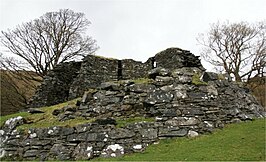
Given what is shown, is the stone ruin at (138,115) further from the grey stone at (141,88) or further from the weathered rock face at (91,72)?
the weathered rock face at (91,72)

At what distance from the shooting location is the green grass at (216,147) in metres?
8.02

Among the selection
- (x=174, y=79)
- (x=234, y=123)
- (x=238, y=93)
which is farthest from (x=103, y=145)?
(x=238, y=93)

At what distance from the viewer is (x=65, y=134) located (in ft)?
33.4

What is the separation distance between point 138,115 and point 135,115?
10 centimetres

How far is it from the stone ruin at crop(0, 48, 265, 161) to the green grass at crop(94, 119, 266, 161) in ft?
1.26

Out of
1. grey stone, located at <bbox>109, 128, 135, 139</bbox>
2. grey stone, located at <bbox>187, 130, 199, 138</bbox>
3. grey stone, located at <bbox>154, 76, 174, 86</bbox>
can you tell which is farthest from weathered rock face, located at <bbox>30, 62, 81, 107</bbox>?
grey stone, located at <bbox>187, 130, 199, 138</bbox>

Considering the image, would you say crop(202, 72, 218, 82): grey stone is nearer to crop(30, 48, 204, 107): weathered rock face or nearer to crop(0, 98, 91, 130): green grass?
crop(30, 48, 204, 107): weathered rock face

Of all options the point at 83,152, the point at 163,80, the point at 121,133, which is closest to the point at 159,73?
the point at 163,80

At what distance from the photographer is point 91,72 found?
50.5ft

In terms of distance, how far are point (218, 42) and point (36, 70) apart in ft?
53.5

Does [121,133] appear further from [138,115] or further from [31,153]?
[31,153]

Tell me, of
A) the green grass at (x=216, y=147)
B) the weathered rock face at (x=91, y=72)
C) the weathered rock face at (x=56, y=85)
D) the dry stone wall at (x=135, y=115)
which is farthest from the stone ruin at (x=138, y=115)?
the weathered rock face at (x=56, y=85)

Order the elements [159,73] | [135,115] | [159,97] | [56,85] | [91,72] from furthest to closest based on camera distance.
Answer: [56,85] < [91,72] < [159,73] < [159,97] < [135,115]

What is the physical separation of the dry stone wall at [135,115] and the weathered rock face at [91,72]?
3283 mm
